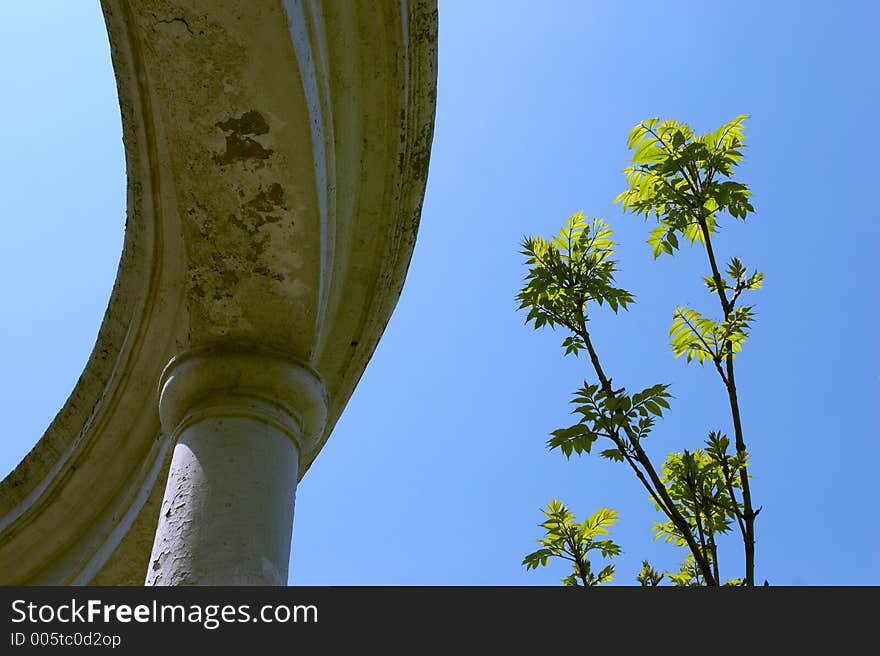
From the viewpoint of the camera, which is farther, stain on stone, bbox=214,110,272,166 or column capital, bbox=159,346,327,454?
stain on stone, bbox=214,110,272,166

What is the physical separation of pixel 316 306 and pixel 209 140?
110 centimetres

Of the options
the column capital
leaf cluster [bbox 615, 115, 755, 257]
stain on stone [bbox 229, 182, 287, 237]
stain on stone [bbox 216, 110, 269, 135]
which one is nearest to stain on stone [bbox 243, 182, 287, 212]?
stain on stone [bbox 229, 182, 287, 237]

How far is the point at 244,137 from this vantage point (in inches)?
193

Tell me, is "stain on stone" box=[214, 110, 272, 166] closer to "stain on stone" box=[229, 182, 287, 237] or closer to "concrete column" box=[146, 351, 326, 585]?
"stain on stone" box=[229, 182, 287, 237]

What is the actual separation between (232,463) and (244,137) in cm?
181

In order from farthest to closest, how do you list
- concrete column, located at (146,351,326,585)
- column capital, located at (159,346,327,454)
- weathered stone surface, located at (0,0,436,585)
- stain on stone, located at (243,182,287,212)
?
stain on stone, located at (243,182,287,212) < weathered stone surface, located at (0,0,436,585) < column capital, located at (159,346,327,454) < concrete column, located at (146,351,326,585)

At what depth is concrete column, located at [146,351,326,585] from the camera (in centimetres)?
402

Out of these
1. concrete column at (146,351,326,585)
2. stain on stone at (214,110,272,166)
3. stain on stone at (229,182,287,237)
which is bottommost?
concrete column at (146,351,326,585)

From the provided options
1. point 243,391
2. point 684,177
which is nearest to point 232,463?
point 243,391

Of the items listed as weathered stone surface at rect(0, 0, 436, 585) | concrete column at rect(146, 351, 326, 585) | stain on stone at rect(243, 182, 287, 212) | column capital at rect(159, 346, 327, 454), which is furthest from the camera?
stain on stone at rect(243, 182, 287, 212)

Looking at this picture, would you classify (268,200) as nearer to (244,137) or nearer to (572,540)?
(244,137)

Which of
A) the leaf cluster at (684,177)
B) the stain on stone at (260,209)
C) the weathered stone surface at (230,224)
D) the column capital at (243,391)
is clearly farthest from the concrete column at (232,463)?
the leaf cluster at (684,177)
